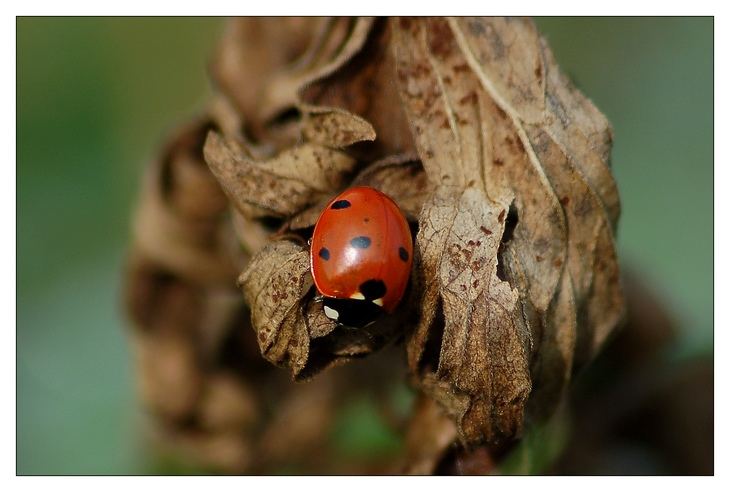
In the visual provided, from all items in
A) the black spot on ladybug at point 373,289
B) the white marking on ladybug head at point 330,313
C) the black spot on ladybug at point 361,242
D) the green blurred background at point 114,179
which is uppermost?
the black spot on ladybug at point 361,242

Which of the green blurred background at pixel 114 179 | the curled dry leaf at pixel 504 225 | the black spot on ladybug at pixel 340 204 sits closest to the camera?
the curled dry leaf at pixel 504 225

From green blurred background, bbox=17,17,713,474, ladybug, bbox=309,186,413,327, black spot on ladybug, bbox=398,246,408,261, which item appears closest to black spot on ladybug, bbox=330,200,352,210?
ladybug, bbox=309,186,413,327

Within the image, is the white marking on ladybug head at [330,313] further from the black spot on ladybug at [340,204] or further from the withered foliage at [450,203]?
the black spot on ladybug at [340,204]

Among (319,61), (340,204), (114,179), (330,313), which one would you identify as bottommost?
(114,179)

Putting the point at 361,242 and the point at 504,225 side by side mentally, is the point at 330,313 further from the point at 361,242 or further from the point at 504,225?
the point at 504,225

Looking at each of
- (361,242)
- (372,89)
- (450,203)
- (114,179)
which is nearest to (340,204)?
(361,242)

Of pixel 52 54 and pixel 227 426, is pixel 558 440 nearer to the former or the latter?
pixel 227 426

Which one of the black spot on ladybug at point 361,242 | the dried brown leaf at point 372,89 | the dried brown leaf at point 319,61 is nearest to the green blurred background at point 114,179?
the dried brown leaf at point 319,61
